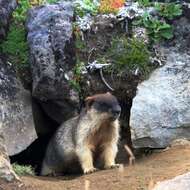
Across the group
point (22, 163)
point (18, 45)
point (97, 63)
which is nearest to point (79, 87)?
point (97, 63)

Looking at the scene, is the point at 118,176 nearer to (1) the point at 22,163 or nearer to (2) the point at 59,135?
(2) the point at 59,135

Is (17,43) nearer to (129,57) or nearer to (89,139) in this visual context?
(129,57)

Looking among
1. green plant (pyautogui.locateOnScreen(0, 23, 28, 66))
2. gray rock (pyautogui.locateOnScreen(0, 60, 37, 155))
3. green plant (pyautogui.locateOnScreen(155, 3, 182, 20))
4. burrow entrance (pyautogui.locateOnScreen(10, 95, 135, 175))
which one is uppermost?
green plant (pyautogui.locateOnScreen(155, 3, 182, 20))

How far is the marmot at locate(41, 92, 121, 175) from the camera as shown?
958 centimetres

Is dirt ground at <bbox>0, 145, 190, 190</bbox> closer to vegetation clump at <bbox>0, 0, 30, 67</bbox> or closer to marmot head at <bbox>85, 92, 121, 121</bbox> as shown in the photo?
marmot head at <bbox>85, 92, 121, 121</bbox>

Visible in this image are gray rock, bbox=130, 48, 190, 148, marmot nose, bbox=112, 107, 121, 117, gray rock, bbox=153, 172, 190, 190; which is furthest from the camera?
gray rock, bbox=130, 48, 190, 148

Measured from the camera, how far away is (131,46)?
10.4 meters

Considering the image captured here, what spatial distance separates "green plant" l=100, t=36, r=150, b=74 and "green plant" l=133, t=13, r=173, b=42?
244 millimetres

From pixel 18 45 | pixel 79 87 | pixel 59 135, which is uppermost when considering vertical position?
pixel 18 45

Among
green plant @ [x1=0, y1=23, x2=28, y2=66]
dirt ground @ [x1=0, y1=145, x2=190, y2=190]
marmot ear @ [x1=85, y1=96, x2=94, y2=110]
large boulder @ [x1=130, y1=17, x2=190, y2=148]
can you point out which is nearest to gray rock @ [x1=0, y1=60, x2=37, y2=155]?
green plant @ [x1=0, y1=23, x2=28, y2=66]

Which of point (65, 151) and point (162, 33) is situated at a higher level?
point (162, 33)

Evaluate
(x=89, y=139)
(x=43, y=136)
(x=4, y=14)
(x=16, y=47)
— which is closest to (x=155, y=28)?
(x=89, y=139)

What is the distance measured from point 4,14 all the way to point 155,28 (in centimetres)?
239

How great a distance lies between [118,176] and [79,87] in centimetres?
247
